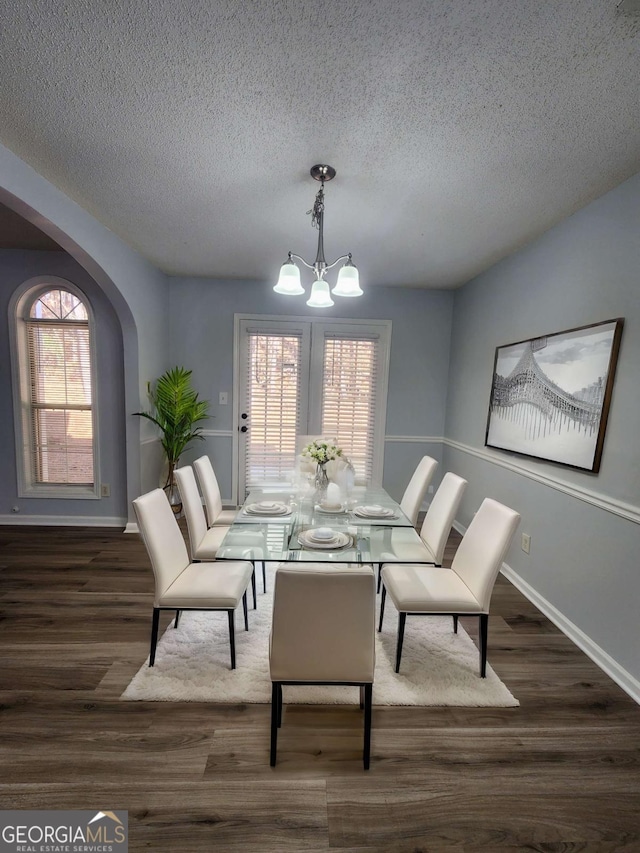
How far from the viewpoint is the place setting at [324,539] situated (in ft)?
5.68

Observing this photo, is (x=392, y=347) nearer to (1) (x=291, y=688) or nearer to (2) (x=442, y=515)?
(2) (x=442, y=515)

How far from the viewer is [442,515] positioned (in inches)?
89.1

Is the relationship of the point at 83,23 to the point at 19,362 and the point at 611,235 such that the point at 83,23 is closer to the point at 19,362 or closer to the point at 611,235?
the point at 611,235

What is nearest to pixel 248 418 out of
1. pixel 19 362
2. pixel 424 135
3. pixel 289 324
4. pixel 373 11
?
pixel 289 324

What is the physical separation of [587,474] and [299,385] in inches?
111

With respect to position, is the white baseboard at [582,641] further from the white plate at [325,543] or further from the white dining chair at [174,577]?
the white dining chair at [174,577]

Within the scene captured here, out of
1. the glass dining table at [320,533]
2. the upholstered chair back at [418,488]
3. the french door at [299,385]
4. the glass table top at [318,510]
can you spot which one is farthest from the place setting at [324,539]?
the french door at [299,385]

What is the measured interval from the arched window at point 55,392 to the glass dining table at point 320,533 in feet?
7.53

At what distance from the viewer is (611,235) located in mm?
2033

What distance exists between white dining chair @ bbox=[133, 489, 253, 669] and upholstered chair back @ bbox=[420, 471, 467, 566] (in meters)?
1.16

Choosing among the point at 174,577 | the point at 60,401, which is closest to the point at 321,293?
the point at 174,577

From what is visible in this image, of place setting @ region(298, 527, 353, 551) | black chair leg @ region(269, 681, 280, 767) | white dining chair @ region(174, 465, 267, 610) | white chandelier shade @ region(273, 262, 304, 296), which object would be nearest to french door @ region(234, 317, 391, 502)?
white dining chair @ region(174, 465, 267, 610)

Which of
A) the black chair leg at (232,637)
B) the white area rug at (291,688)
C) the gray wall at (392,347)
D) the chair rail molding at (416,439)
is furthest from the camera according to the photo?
the chair rail molding at (416,439)

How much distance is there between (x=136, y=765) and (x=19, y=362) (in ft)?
11.7
